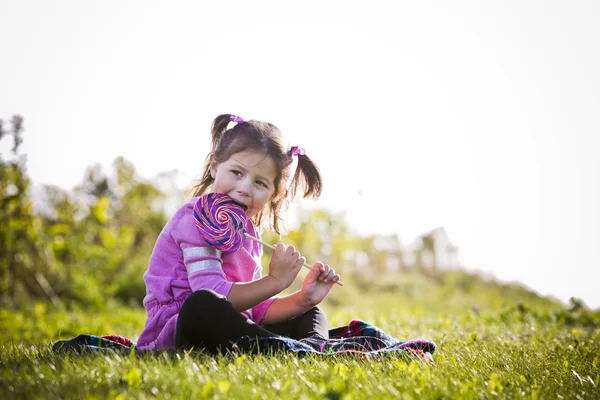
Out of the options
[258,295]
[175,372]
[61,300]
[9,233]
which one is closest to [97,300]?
[61,300]

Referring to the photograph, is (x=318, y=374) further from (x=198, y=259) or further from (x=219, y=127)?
(x=219, y=127)

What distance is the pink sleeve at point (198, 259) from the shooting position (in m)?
2.45

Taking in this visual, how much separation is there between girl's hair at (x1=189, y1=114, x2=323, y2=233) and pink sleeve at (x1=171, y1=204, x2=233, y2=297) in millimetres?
489

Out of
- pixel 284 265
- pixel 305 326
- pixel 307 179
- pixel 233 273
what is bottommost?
pixel 305 326

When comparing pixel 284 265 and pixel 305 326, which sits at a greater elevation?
pixel 284 265

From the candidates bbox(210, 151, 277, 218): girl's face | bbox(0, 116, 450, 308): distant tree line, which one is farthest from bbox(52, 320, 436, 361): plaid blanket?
bbox(0, 116, 450, 308): distant tree line

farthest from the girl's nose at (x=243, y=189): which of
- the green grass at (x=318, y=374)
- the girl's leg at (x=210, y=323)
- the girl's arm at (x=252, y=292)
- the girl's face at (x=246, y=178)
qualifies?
the green grass at (x=318, y=374)

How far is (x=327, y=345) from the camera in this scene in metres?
2.46

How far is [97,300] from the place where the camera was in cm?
721

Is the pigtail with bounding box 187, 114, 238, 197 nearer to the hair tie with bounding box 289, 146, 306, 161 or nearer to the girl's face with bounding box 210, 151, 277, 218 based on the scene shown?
the girl's face with bounding box 210, 151, 277, 218

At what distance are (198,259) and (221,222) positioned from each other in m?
0.21

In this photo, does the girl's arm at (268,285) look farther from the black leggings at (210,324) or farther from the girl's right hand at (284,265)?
the black leggings at (210,324)

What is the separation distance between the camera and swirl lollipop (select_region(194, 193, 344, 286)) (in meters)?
2.55

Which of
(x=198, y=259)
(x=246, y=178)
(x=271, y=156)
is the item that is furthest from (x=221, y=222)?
(x=271, y=156)
